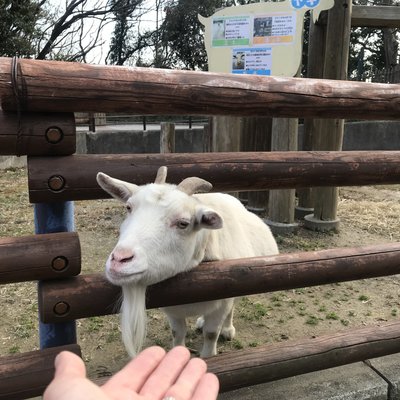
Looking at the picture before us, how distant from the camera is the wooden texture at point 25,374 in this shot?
2.08m

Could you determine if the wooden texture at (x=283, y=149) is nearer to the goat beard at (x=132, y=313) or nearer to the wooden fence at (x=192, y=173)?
the wooden fence at (x=192, y=173)

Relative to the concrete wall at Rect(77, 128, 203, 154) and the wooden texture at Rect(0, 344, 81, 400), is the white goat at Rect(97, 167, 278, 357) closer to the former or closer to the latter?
the wooden texture at Rect(0, 344, 81, 400)

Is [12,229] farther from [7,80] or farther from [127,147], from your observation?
[127,147]

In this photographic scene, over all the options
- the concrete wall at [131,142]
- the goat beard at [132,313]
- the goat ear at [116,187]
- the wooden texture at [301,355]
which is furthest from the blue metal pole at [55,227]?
the concrete wall at [131,142]

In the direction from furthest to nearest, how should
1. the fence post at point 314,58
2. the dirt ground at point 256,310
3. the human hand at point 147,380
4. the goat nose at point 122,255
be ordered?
1. the fence post at point 314,58
2. the dirt ground at point 256,310
3. the goat nose at point 122,255
4. the human hand at point 147,380

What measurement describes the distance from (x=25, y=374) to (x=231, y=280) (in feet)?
3.54

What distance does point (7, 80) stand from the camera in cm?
195

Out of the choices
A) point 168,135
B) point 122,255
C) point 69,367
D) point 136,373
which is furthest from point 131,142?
point 69,367

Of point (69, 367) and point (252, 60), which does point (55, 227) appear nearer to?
point (69, 367)

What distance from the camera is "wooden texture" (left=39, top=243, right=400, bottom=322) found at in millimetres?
2164

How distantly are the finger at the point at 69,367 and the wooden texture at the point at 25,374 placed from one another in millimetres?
939

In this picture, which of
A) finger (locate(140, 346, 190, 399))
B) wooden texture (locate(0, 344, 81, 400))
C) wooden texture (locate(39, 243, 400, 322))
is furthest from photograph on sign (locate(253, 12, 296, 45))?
finger (locate(140, 346, 190, 399))

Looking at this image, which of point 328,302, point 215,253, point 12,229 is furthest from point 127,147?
point 215,253

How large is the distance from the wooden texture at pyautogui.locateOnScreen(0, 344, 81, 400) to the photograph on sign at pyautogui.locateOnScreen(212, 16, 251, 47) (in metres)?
4.29
